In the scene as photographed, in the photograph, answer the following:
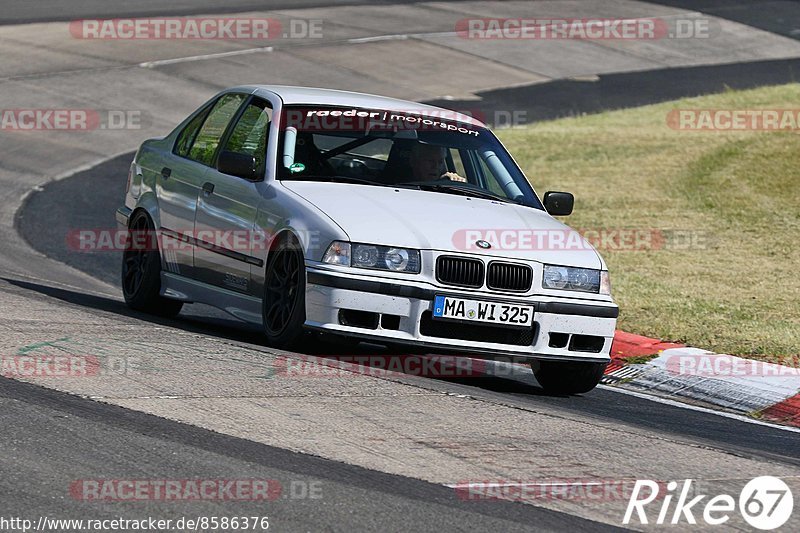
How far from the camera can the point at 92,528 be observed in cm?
492

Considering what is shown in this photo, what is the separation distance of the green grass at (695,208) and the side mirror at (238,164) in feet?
11.3

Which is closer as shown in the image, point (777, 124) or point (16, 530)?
point (16, 530)

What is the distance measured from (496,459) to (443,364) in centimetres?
367

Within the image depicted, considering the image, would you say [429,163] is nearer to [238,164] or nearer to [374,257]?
[238,164]

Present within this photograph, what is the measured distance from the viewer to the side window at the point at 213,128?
9953 mm

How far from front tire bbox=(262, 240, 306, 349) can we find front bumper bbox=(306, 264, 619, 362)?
11 cm

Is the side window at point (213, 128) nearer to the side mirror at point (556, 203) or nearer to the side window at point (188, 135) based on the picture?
the side window at point (188, 135)

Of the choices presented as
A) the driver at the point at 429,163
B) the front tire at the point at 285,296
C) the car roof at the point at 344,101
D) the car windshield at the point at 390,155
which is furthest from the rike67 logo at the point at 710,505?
the car roof at the point at 344,101

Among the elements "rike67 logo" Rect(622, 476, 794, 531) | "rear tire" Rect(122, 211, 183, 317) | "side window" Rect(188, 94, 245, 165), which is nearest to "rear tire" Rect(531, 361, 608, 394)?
"rike67 logo" Rect(622, 476, 794, 531)

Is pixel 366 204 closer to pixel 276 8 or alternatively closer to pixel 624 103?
pixel 624 103

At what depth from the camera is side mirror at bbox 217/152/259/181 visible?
8.88 meters

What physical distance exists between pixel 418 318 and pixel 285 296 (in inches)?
34.5

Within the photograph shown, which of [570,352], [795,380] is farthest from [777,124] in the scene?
[570,352]

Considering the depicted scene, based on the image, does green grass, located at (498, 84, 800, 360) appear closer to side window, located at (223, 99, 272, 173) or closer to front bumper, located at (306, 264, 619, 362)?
front bumper, located at (306, 264, 619, 362)
